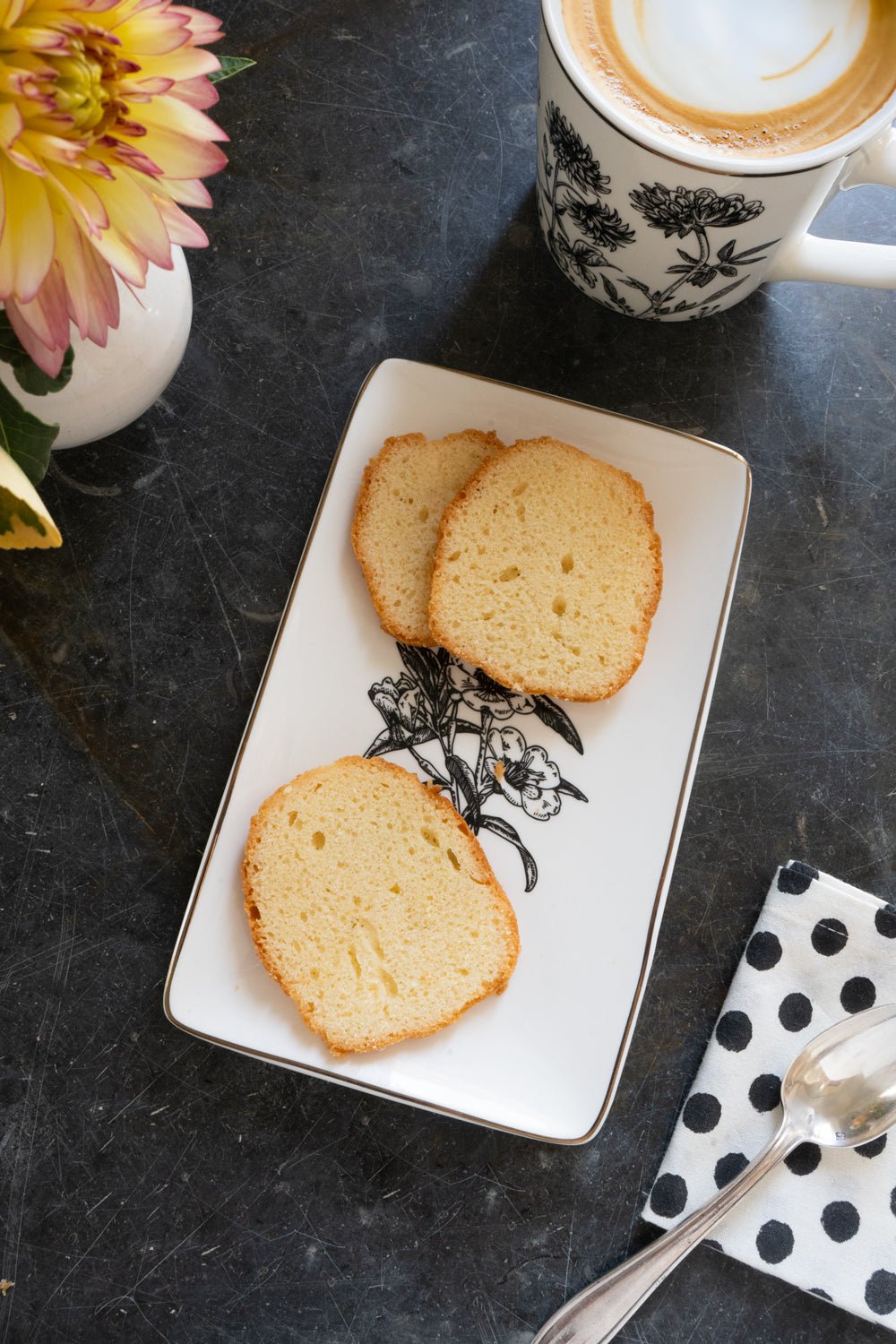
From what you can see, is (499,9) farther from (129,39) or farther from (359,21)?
(129,39)

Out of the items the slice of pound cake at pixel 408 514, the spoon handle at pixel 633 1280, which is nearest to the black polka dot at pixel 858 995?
the spoon handle at pixel 633 1280

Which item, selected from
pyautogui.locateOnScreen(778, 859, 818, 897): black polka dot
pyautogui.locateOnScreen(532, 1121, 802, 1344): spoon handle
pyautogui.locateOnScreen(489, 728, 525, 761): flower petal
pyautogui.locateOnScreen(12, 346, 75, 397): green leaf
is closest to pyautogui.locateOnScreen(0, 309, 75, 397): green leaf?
pyautogui.locateOnScreen(12, 346, 75, 397): green leaf

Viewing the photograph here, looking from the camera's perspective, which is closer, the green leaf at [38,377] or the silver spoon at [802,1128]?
the green leaf at [38,377]

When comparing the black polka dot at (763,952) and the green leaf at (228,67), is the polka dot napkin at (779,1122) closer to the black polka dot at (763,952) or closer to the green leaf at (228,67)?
the black polka dot at (763,952)

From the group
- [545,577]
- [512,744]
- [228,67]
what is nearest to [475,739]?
[512,744]

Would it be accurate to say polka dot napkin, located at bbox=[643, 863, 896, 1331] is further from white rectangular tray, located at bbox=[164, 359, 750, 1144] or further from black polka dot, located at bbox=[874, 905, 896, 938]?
white rectangular tray, located at bbox=[164, 359, 750, 1144]

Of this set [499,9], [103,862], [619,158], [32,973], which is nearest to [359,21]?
[499,9]
